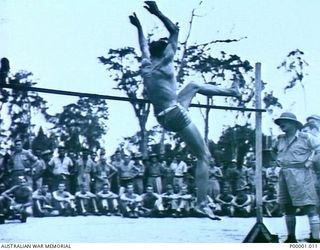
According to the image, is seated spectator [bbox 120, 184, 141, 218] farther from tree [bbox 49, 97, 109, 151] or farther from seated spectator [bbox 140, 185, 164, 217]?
tree [bbox 49, 97, 109, 151]

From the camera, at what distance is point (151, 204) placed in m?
2.79

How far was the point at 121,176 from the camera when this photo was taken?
283 cm

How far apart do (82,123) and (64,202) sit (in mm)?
290

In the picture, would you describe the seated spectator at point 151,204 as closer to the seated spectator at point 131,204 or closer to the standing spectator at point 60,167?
the seated spectator at point 131,204

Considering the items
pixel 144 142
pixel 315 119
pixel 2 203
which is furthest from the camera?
pixel 315 119

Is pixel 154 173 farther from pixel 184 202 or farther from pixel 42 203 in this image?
pixel 42 203

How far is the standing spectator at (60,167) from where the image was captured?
2.75 meters

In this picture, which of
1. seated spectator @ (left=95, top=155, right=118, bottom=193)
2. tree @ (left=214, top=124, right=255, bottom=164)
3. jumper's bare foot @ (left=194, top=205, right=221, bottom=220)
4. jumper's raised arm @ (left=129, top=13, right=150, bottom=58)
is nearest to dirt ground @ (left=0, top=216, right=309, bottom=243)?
jumper's bare foot @ (left=194, top=205, right=221, bottom=220)

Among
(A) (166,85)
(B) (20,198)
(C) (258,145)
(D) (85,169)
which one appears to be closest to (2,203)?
(B) (20,198)

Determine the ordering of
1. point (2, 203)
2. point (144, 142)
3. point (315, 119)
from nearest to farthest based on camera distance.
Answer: point (2, 203) < point (144, 142) < point (315, 119)

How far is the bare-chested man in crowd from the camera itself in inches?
105

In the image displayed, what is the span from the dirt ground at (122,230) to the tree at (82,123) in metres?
0.28

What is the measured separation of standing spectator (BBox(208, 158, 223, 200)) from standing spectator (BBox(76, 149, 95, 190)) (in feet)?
1.42

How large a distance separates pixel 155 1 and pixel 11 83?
59 cm
